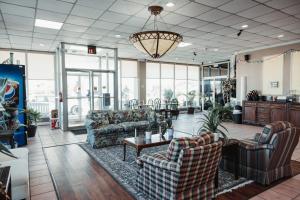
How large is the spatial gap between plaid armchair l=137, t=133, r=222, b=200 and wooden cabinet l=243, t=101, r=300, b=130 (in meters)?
5.62

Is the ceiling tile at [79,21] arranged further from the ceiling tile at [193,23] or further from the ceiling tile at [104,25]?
the ceiling tile at [193,23]

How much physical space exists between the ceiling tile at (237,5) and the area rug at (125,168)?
3130mm

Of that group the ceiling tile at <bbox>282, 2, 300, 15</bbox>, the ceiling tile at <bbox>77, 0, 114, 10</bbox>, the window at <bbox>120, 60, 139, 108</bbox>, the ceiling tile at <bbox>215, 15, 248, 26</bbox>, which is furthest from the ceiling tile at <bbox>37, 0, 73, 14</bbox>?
the window at <bbox>120, 60, 139, 108</bbox>

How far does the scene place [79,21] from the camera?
500cm

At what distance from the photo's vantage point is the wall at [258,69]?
7.49m

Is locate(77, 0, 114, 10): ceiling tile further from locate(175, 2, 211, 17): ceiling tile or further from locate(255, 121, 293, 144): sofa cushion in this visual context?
locate(255, 121, 293, 144): sofa cushion

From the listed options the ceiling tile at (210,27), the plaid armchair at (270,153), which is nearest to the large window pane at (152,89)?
the ceiling tile at (210,27)

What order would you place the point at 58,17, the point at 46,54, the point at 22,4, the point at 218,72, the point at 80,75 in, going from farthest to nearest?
the point at 218,72
the point at 46,54
the point at 80,75
the point at 58,17
the point at 22,4

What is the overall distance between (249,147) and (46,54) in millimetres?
8339

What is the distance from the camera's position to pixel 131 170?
3637mm

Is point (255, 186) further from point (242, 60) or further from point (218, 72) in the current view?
point (218, 72)

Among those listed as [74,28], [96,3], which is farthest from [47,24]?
[96,3]

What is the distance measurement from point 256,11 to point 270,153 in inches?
120

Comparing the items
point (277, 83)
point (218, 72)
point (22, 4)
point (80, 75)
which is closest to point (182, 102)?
point (218, 72)
